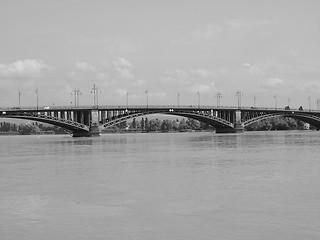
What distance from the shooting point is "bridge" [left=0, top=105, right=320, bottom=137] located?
104m

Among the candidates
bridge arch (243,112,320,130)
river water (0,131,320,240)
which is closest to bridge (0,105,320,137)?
bridge arch (243,112,320,130)

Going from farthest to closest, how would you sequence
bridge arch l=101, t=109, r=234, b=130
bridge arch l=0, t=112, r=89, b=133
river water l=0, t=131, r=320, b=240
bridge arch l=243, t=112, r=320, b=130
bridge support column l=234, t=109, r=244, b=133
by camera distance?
bridge arch l=243, t=112, r=320, b=130 < bridge support column l=234, t=109, r=244, b=133 < bridge arch l=101, t=109, r=234, b=130 < bridge arch l=0, t=112, r=89, b=133 < river water l=0, t=131, r=320, b=240

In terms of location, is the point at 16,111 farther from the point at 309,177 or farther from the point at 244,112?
the point at 309,177

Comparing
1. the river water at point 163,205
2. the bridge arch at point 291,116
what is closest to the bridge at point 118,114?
the bridge arch at point 291,116

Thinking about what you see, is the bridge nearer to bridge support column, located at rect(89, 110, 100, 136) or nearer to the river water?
bridge support column, located at rect(89, 110, 100, 136)

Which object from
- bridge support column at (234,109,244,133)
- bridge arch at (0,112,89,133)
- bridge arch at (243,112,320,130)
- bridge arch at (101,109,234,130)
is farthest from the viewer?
bridge arch at (243,112,320,130)

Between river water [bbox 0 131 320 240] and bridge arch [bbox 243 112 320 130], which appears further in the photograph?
bridge arch [bbox 243 112 320 130]

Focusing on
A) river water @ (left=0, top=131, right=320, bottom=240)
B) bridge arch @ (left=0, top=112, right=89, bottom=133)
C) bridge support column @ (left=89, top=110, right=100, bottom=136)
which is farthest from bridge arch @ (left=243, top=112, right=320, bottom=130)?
river water @ (left=0, top=131, right=320, bottom=240)

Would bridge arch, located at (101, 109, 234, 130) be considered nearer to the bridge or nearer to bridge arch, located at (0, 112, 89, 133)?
the bridge

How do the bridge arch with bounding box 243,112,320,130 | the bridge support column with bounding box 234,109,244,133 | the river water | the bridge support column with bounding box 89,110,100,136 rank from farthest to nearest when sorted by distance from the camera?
the bridge arch with bounding box 243,112,320,130 → the bridge support column with bounding box 234,109,244,133 → the bridge support column with bounding box 89,110,100,136 → the river water

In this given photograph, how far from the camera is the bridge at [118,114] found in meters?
104

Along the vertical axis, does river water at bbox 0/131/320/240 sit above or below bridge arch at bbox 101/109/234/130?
below

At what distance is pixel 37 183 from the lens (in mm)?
25594

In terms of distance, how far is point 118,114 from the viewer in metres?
120
